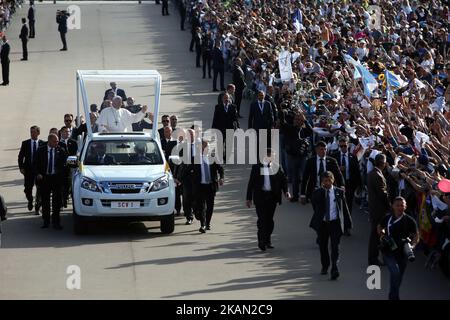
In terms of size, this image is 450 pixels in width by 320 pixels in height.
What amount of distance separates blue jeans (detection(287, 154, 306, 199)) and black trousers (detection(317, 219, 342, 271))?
19.0ft

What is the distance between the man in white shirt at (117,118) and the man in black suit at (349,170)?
381 cm

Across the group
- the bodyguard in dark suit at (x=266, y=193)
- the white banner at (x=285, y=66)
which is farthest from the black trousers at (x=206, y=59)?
the bodyguard in dark suit at (x=266, y=193)

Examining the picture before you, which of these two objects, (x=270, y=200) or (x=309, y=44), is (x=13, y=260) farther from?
(x=309, y=44)

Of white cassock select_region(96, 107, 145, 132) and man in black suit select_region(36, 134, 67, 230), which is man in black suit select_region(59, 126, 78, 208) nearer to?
white cassock select_region(96, 107, 145, 132)

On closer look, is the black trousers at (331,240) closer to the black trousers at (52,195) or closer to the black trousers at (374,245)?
the black trousers at (374,245)

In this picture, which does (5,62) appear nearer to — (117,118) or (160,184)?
(117,118)

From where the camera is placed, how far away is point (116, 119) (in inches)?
1007

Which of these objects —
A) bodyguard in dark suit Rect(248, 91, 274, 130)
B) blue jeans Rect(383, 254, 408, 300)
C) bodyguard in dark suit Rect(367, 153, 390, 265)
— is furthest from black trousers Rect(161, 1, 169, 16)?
blue jeans Rect(383, 254, 408, 300)

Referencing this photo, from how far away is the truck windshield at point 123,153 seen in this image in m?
23.7

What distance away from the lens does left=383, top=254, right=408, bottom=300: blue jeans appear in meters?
18.0

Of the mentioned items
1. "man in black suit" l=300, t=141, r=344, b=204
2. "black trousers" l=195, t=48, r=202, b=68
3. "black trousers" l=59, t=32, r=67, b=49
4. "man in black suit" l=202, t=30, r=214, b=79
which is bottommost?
"black trousers" l=59, t=32, r=67, b=49

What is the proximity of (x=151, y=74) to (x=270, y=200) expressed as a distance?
5.00 meters

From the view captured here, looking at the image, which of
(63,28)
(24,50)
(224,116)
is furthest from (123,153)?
(63,28)

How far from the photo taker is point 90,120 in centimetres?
2506
